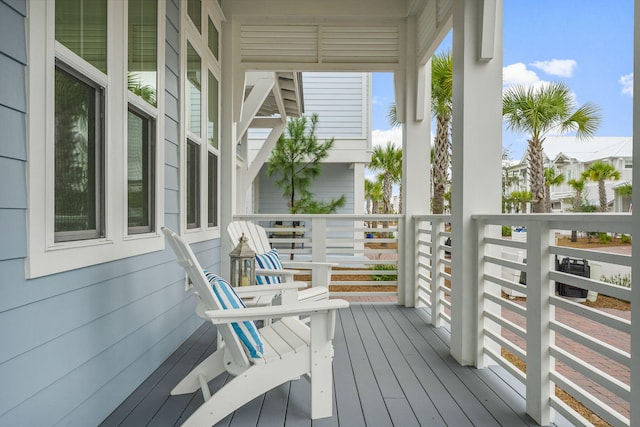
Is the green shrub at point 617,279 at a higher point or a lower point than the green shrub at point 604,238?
lower

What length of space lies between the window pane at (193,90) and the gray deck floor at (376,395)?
1.71 metres

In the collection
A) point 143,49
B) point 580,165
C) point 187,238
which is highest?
point 580,165

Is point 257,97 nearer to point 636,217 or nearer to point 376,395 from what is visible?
point 376,395

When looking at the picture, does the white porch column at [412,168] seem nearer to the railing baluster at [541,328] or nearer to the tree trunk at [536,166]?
the railing baluster at [541,328]

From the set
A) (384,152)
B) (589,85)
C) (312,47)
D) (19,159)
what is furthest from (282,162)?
(589,85)

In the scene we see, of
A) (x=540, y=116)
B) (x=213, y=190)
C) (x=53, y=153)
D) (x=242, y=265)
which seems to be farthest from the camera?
(x=540, y=116)

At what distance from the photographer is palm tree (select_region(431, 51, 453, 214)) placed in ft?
27.9

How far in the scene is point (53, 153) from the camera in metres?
1.71

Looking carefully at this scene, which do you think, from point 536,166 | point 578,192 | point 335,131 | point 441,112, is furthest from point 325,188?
point 578,192

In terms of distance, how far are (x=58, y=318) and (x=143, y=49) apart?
159 cm

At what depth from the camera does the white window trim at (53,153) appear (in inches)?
62.9

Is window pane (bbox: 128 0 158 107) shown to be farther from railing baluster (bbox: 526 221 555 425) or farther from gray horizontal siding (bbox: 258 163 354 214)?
gray horizontal siding (bbox: 258 163 354 214)

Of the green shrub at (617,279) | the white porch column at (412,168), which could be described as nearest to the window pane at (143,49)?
the white porch column at (412,168)

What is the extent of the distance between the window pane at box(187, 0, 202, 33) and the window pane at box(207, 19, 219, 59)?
0.34 metres
